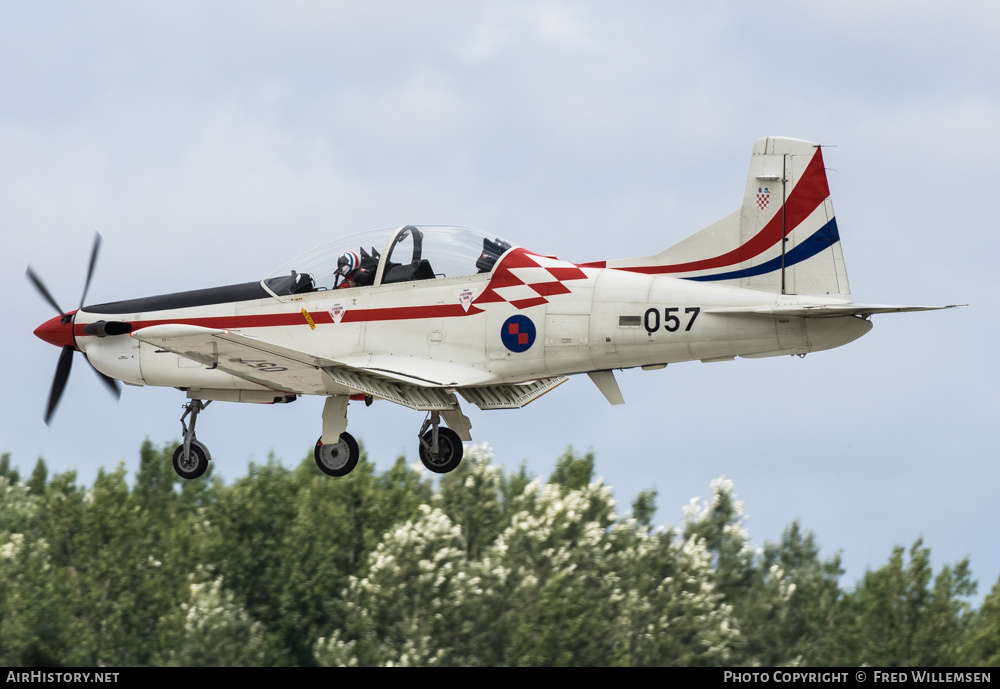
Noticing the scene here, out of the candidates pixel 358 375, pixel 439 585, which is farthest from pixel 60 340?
pixel 439 585

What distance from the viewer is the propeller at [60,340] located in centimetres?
2089

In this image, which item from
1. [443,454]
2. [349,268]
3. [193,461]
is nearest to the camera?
[349,268]

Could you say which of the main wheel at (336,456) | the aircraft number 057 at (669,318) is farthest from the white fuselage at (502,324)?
the main wheel at (336,456)

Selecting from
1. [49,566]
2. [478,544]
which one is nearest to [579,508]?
[478,544]

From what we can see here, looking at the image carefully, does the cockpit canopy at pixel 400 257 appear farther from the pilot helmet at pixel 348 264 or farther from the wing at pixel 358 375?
the wing at pixel 358 375

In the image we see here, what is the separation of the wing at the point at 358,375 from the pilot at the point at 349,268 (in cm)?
106

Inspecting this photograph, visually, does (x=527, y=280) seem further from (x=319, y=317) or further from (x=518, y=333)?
(x=319, y=317)

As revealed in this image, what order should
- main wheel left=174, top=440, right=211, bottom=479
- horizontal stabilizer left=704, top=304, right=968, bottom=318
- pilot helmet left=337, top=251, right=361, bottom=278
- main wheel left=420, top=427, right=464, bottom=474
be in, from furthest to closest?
main wheel left=174, top=440, right=211, bottom=479
main wheel left=420, top=427, right=464, bottom=474
pilot helmet left=337, top=251, right=361, bottom=278
horizontal stabilizer left=704, top=304, right=968, bottom=318

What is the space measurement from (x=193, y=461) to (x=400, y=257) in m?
4.56

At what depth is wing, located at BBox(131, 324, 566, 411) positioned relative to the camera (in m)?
17.5

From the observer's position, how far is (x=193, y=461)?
20594 mm

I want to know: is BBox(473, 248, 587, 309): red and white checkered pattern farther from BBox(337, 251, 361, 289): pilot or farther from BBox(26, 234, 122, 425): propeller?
BBox(26, 234, 122, 425): propeller

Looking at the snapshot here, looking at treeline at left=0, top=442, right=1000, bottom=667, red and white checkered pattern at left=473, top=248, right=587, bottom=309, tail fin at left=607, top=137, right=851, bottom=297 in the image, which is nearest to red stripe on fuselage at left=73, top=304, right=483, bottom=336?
red and white checkered pattern at left=473, top=248, right=587, bottom=309

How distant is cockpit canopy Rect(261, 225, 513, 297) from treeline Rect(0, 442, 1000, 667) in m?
28.9
